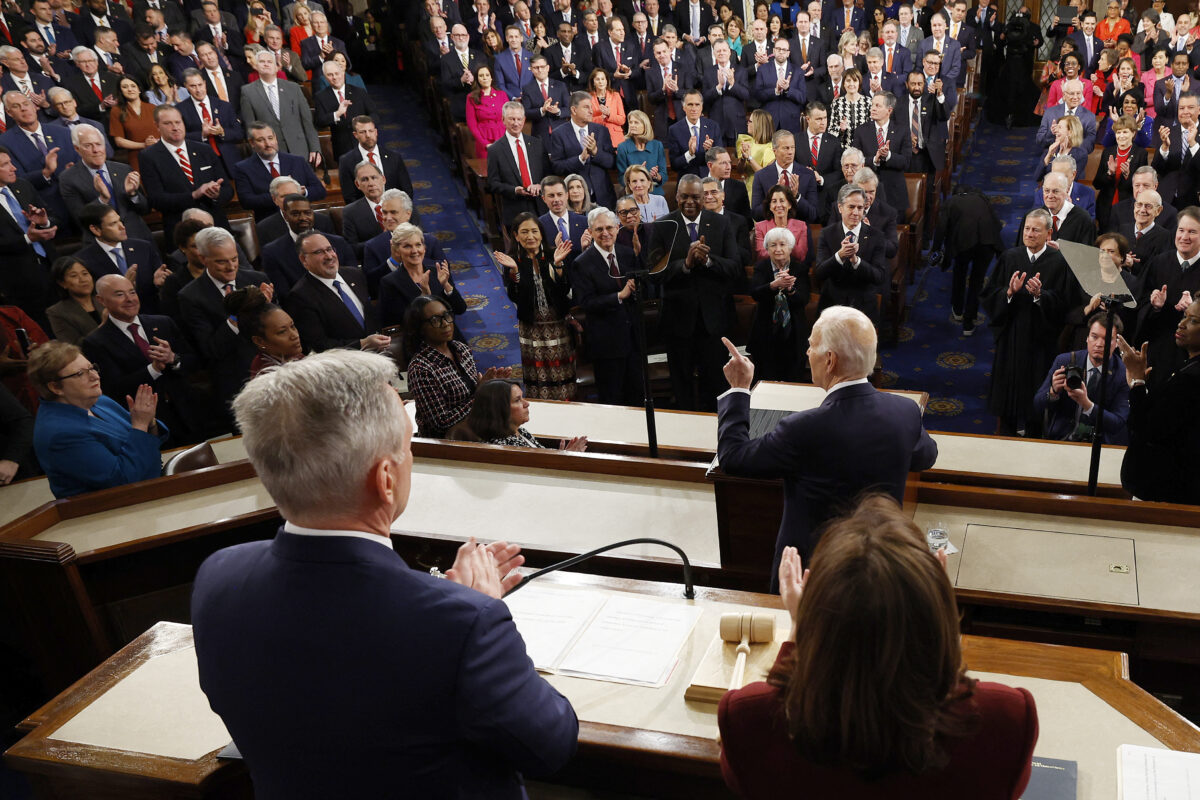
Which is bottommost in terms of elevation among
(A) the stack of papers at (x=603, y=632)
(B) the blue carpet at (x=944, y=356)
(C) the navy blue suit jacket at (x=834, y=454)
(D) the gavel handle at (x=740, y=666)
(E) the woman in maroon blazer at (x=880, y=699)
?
(B) the blue carpet at (x=944, y=356)

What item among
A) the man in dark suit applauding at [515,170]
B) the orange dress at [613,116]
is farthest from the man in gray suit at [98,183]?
the orange dress at [613,116]

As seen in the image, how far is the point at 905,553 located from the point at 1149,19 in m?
9.74

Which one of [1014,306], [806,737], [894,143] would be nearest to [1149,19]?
[894,143]

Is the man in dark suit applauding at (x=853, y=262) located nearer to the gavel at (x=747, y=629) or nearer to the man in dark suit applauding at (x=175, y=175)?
the gavel at (x=747, y=629)

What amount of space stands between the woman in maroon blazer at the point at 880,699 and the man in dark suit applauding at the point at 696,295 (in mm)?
3804

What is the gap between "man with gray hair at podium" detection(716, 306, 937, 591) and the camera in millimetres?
2219

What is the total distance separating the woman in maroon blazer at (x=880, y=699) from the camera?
1.09 m

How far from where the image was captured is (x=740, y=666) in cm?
166

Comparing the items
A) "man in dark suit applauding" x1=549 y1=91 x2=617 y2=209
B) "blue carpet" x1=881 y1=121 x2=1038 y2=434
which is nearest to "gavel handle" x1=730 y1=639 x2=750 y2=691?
"blue carpet" x1=881 y1=121 x2=1038 y2=434

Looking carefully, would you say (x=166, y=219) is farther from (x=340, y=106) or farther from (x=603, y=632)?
(x=603, y=632)

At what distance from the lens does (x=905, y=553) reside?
1.12 metres

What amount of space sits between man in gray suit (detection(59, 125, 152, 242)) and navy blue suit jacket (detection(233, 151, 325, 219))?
0.59 m

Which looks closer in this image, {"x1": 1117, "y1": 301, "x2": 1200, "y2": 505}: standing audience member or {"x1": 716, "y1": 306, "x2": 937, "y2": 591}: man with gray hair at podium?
{"x1": 716, "y1": 306, "x2": 937, "y2": 591}: man with gray hair at podium

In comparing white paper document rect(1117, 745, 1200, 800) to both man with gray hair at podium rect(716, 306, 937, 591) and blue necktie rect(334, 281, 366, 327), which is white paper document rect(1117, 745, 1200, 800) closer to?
man with gray hair at podium rect(716, 306, 937, 591)
